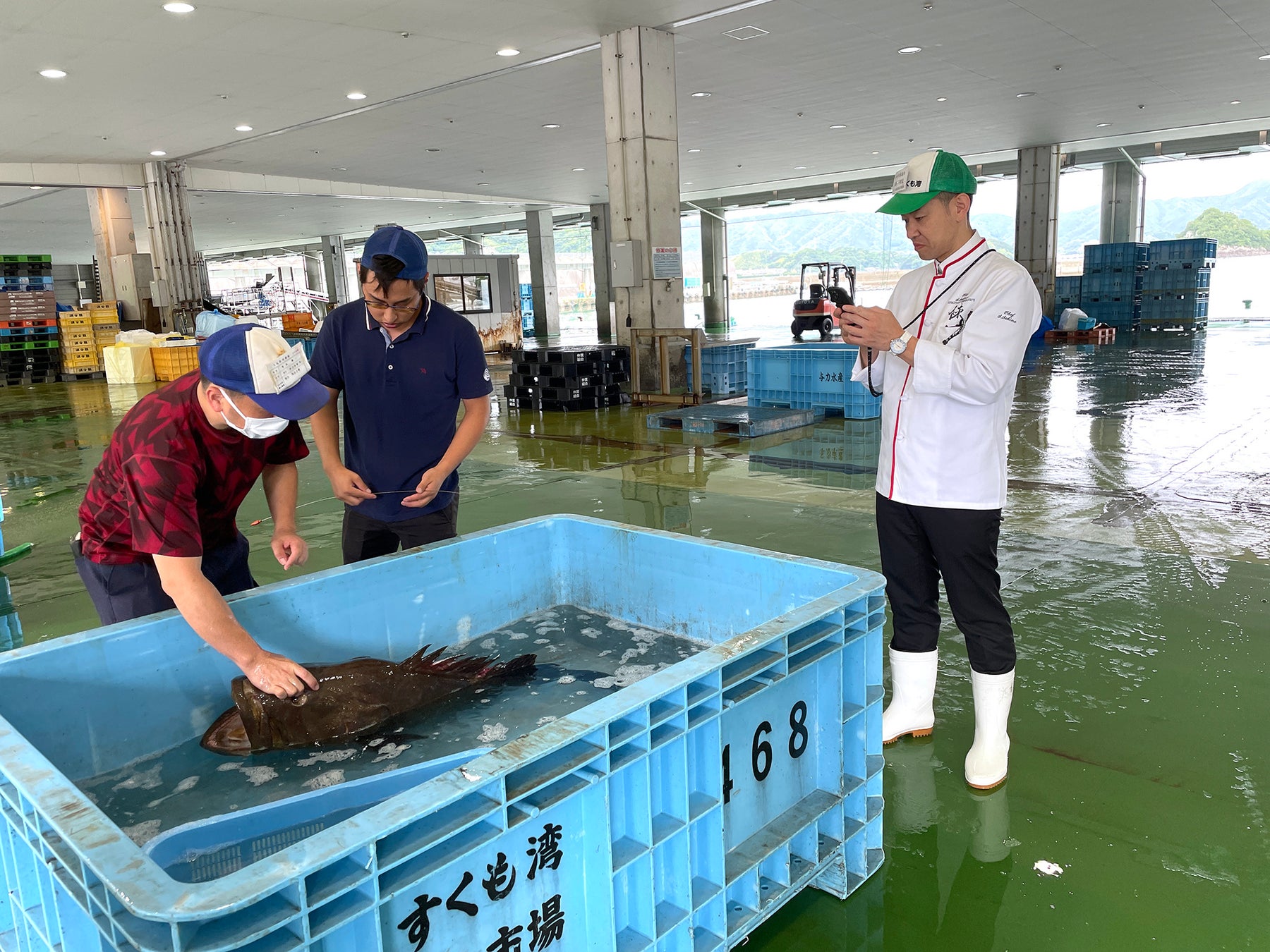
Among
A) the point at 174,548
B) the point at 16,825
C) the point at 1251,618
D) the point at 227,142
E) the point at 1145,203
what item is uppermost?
the point at 227,142

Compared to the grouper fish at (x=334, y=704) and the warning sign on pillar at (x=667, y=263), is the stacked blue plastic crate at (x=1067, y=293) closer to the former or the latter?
the warning sign on pillar at (x=667, y=263)

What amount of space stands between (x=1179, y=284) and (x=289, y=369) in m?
26.8

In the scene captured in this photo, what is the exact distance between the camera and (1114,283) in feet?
79.6

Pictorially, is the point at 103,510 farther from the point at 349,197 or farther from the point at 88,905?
the point at 349,197

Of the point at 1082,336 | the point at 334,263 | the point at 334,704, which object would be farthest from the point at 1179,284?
the point at 334,263

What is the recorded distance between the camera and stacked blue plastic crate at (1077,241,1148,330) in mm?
24031

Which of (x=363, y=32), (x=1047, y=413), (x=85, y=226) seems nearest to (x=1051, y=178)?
(x=1047, y=413)

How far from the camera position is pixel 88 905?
1363mm

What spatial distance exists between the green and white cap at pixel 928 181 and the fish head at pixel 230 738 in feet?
7.72

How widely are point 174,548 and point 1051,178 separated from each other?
2497 cm

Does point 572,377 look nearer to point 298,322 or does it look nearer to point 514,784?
point 514,784

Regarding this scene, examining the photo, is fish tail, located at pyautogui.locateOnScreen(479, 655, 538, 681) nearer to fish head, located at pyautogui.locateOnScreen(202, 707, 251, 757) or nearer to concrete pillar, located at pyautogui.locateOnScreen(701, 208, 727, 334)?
fish head, located at pyautogui.locateOnScreen(202, 707, 251, 757)

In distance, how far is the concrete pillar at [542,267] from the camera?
3369 cm

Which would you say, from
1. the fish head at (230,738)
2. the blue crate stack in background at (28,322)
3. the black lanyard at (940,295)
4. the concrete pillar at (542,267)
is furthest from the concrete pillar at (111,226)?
the black lanyard at (940,295)
